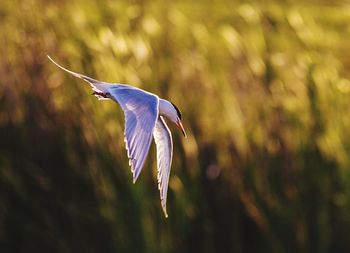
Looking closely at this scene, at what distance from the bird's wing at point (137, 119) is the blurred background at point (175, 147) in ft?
5.88

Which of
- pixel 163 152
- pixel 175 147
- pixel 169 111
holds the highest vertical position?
pixel 169 111

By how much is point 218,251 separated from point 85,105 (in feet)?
2.41

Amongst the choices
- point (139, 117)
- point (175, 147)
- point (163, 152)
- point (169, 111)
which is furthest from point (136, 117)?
point (175, 147)

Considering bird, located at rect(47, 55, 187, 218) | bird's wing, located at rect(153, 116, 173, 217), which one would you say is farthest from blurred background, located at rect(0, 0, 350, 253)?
bird, located at rect(47, 55, 187, 218)

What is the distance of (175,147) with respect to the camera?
4340mm

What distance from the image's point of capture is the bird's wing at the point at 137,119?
2182mm

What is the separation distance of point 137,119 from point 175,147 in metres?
2.08

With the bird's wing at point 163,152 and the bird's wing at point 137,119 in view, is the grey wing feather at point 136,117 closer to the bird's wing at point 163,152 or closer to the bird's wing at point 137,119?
the bird's wing at point 137,119

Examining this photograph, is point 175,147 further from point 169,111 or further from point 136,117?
point 136,117

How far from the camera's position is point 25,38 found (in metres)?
4.61

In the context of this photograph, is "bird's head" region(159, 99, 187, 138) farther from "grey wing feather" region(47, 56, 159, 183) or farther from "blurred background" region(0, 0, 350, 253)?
"blurred background" region(0, 0, 350, 253)

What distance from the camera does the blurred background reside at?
4258 millimetres

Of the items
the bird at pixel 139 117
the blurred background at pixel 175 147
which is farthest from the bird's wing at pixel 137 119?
the blurred background at pixel 175 147

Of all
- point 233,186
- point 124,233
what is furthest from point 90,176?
point 233,186
